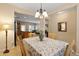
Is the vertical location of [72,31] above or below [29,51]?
above

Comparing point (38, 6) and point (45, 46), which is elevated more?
point (38, 6)

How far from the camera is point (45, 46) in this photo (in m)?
2.01

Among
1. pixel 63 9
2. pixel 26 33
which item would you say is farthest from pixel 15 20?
pixel 63 9

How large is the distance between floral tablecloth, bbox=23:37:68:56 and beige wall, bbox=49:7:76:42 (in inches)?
5.1

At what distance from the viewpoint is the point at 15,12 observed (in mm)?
2059

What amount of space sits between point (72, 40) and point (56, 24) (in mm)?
423

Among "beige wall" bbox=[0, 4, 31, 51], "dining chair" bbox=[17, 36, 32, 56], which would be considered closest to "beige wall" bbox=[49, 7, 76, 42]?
"dining chair" bbox=[17, 36, 32, 56]

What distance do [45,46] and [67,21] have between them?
2.03ft

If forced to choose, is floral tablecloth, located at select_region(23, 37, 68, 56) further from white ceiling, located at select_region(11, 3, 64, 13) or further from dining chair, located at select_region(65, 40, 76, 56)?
white ceiling, located at select_region(11, 3, 64, 13)

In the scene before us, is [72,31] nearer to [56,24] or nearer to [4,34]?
[56,24]

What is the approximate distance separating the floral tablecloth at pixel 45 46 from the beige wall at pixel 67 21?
0.13 metres

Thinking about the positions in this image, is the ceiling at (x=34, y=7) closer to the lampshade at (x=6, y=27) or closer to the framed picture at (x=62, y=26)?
the lampshade at (x=6, y=27)

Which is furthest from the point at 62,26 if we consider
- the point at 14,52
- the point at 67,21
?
the point at 14,52

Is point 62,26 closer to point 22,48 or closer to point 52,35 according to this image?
point 52,35
